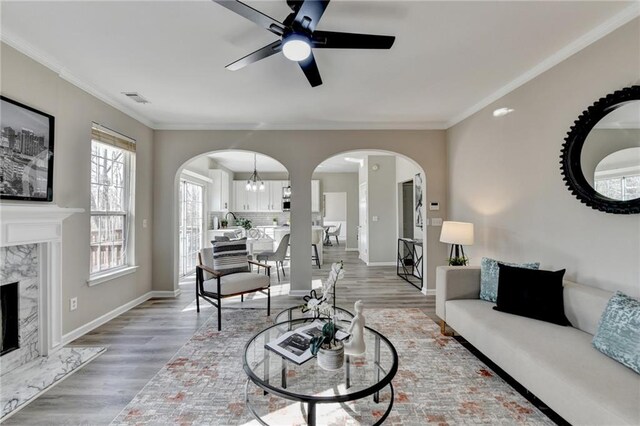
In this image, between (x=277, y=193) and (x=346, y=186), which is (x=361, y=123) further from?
(x=346, y=186)

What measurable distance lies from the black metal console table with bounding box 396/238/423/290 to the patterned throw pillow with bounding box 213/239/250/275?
2971 mm

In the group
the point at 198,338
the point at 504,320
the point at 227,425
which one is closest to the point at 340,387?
the point at 227,425

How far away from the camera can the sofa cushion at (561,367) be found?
1.33 metres

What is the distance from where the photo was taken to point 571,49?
232 centimetres

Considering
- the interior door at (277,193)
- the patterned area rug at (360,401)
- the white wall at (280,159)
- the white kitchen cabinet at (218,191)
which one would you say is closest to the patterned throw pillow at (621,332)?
the patterned area rug at (360,401)

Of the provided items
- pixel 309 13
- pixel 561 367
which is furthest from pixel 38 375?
pixel 561 367

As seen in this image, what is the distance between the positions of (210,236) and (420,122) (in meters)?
5.59

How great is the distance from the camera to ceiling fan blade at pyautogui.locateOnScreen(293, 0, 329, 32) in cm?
145

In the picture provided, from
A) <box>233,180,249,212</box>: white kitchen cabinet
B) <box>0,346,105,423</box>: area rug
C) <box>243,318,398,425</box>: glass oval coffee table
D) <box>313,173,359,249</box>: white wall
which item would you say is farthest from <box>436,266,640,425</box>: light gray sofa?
<box>233,180,249,212</box>: white kitchen cabinet

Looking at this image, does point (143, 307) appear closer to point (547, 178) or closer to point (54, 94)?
point (54, 94)

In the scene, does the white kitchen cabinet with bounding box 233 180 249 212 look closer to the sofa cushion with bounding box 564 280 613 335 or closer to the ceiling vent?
the ceiling vent

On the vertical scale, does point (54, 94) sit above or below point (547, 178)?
above

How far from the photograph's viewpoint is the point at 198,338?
9.52ft

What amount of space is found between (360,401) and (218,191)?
261 inches
